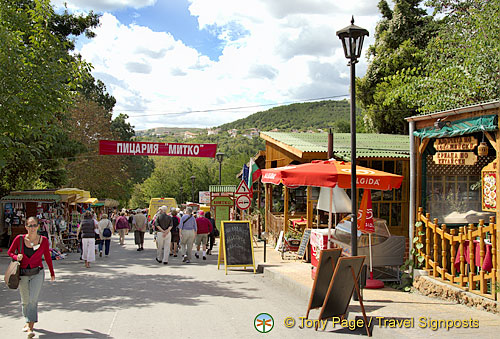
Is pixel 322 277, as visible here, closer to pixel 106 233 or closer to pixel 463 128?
pixel 463 128

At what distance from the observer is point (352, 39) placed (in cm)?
896

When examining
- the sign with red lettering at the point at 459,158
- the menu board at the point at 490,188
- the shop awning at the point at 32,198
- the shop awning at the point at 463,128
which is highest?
the shop awning at the point at 463,128

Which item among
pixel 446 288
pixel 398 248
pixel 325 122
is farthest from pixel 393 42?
pixel 325 122

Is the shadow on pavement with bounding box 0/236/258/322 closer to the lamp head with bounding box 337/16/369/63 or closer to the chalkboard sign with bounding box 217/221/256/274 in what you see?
the chalkboard sign with bounding box 217/221/256/274

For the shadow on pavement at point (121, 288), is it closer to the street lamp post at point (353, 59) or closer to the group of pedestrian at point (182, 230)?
the group of pedestrian at point (182, 230)

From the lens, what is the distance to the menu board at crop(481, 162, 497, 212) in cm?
803

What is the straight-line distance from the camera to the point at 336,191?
39.7 ft

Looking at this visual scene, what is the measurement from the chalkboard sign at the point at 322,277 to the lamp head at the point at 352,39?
3.65m

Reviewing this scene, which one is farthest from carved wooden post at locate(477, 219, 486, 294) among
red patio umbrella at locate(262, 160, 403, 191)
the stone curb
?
the stone curb

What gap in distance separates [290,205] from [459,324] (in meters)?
12.2

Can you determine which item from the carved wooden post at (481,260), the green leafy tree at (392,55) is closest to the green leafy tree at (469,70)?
the carved wooden post at (481,260)

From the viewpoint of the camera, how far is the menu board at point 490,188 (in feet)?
26.3

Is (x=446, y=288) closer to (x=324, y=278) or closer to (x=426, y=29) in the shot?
(x=324, y=278)

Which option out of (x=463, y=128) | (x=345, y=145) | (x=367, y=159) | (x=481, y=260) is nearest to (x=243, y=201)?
(x=345, y=145)
